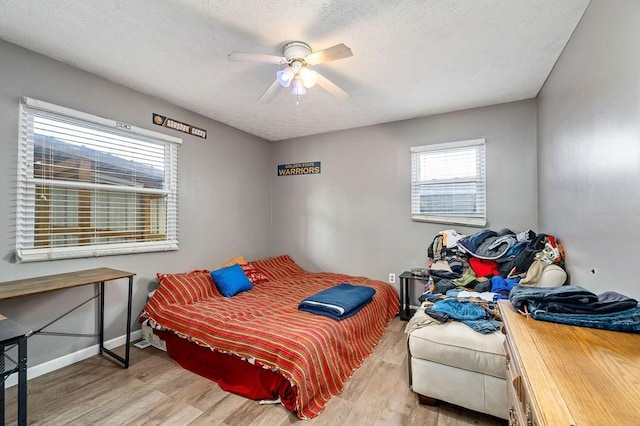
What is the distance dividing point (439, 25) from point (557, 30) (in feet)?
2.73

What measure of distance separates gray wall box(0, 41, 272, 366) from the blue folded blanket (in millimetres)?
1704

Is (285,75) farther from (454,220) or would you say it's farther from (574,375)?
(454,220)

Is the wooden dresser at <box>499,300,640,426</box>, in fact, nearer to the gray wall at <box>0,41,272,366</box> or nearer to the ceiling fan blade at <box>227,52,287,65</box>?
the ceiling fan blade at <box>227,52,287,65</box>

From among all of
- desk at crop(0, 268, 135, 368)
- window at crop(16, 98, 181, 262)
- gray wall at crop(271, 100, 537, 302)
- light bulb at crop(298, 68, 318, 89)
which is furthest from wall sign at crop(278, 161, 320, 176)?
desk at crop(0, 268, 135, 368)

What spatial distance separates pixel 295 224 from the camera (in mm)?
4578

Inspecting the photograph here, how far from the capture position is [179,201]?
3.33 meters

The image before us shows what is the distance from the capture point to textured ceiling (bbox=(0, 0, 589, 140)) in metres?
1.76

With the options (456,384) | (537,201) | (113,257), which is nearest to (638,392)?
(456,384)

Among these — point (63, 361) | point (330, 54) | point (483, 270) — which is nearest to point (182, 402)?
point (63, 361)

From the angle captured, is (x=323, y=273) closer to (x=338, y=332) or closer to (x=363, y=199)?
(x=363, y=199)

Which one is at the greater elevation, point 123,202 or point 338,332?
point 123,202

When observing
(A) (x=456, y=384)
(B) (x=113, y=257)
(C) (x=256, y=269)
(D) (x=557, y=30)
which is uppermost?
(D) (x=557, y=30)

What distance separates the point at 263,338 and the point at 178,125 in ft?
8.54

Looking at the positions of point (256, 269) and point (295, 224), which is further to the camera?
point (295, 224)
